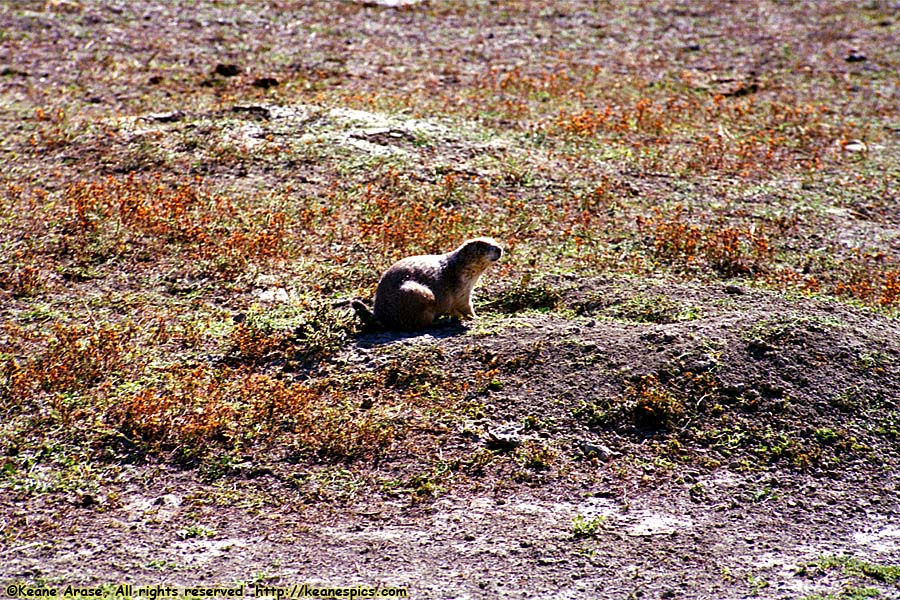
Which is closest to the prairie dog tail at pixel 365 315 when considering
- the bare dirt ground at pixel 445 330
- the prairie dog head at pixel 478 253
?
the bare dirt ground at pixel 445 330

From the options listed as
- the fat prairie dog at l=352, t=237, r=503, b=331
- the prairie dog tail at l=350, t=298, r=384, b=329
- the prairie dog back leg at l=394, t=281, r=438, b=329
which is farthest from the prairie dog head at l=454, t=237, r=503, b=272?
the prairie dog tail at l=350, t=298, r=384, b=329

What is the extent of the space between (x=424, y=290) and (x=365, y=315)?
0.51 meters

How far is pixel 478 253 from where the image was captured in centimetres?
848

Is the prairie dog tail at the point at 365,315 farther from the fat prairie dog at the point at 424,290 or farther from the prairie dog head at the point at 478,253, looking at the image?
the prairie dog head at the point at 478,253

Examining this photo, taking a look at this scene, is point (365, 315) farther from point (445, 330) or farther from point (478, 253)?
point (478, 253)

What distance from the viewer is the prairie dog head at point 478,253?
8.41 m

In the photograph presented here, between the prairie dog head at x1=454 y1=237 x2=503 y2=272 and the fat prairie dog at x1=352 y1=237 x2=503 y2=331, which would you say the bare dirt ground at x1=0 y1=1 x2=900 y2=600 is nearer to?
the fat prairie dog at x1=352 y1=237 x2=503 y2=331

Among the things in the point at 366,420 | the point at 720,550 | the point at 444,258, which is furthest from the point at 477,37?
the point at 720,550

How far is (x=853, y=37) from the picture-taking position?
59.4ft

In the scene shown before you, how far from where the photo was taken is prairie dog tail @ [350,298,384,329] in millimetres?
8203

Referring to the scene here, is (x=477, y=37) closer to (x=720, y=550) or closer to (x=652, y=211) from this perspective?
(x=652, y=211)

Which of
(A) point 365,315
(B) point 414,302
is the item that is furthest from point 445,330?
(A) point 365,315

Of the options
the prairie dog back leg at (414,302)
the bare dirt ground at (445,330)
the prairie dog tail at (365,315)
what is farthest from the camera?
the prairie dog tail at (365,315)

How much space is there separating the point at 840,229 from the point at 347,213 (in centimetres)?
523
